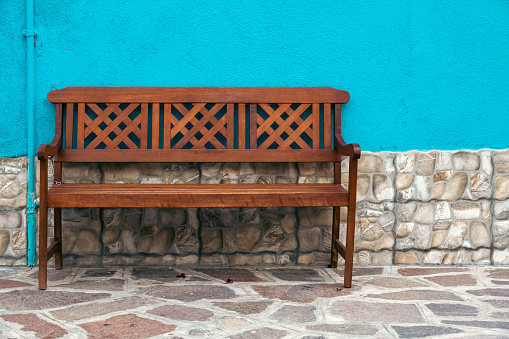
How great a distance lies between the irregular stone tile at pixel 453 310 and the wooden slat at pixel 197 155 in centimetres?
117

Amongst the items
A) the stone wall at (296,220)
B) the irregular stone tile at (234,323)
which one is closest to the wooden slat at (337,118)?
the stone wall at (296,220)

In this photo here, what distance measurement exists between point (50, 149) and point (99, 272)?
93 cm

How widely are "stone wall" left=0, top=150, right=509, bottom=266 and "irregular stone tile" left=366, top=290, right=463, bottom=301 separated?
0.64 m

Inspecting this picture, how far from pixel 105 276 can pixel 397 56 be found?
261 cm

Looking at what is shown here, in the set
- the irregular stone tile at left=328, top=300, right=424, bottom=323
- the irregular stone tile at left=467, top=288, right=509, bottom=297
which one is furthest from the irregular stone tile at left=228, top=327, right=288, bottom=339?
the irregular stone tile at left=467, top=288, right=509, bottom=297

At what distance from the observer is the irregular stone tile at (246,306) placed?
241 centimetres

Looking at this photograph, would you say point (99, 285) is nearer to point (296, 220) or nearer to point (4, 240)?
point (4, 240)

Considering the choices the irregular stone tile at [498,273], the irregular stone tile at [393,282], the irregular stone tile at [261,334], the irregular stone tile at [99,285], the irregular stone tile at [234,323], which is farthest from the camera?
the irregular stone tile at [498,273]

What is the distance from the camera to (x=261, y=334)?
2105 mm

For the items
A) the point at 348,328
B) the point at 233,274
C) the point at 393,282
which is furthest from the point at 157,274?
the point at 393,282

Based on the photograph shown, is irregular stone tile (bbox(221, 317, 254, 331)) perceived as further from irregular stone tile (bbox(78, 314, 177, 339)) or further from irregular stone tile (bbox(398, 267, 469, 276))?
irregular stone tile (bbox(398, 267, 469, 276))

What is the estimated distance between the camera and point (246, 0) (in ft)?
10.9

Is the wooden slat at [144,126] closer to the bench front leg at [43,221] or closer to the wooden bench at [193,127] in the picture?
the wooden bench at [193,127]

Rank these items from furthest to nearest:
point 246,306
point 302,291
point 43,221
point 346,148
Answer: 1. point 346,148
2. point 302,291
3. point 43,221
4. point 246,306
